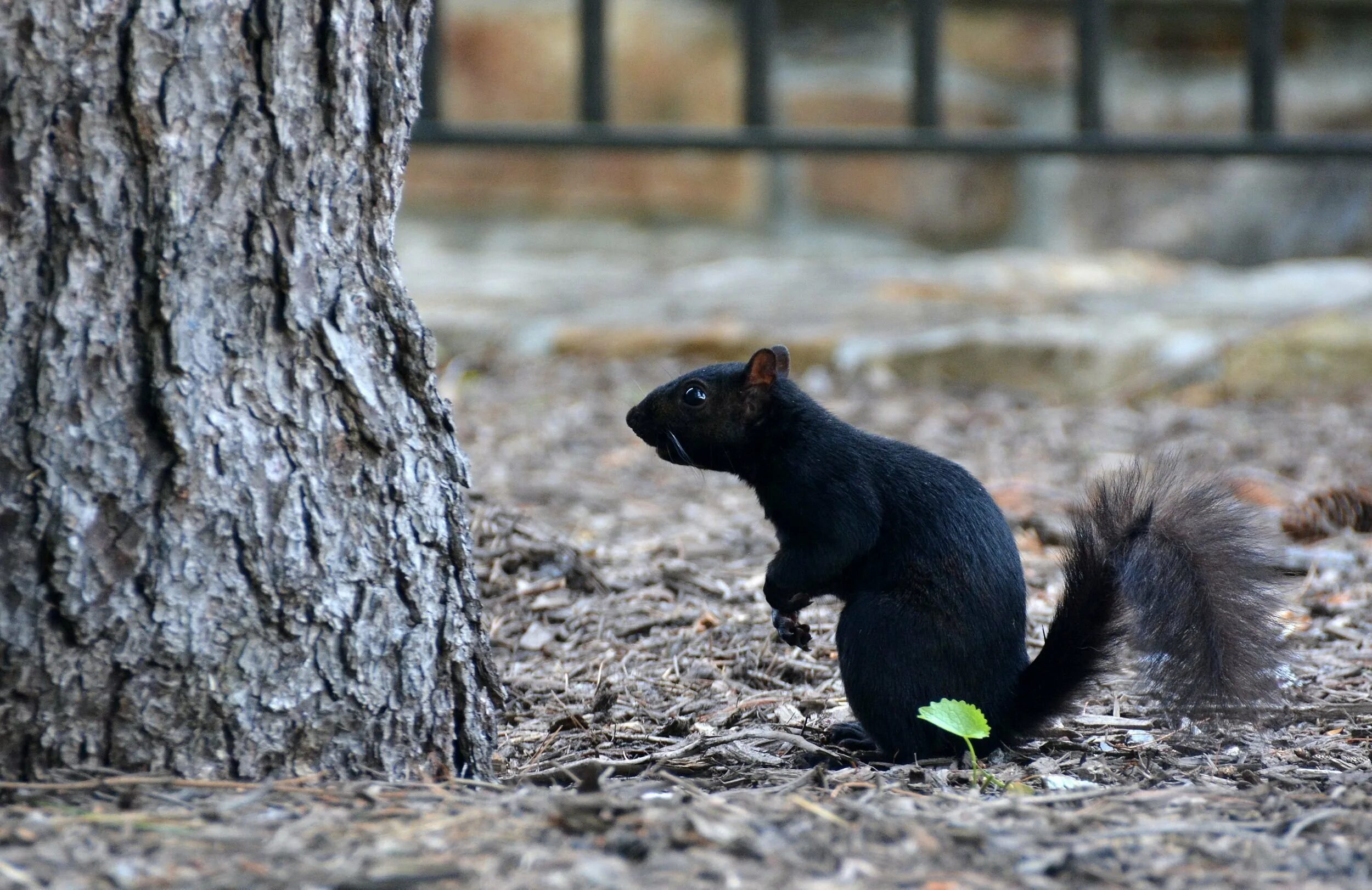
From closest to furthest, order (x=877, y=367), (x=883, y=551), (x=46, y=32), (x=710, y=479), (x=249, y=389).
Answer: (x=46, y=32) < (x=249, y=389) < (x=883, y=551) < (x=710, y=479) < (x=877, y=367)

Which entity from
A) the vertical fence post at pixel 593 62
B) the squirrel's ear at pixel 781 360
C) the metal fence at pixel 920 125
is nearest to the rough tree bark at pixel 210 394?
the squirrel's ear at pixel 781 360

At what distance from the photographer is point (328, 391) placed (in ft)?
7.18

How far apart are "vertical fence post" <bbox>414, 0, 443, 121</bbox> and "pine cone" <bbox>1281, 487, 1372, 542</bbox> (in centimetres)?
410

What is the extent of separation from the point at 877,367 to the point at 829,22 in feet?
9.28

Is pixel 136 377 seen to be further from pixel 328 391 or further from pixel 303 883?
pixel 303 883

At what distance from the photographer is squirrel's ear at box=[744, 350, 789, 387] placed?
3035 millimetres

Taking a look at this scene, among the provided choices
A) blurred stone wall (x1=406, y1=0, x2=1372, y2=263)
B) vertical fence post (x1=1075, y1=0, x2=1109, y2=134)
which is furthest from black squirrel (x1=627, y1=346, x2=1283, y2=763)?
blurred stone wall (x1=406, y1=0, x2=1372, y2=263)

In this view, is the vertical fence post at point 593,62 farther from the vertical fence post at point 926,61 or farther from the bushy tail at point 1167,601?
the bushy tail at point 1167,601

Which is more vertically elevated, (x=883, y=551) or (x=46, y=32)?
(x=46, y=32)

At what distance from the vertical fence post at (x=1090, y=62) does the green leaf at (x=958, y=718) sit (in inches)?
200

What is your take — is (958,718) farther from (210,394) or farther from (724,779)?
(210,394)

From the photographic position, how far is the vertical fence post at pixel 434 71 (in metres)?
6.68

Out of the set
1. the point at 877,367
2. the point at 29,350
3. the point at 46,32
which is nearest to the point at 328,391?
the point at 29,350

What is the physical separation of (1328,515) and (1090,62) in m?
3.18
